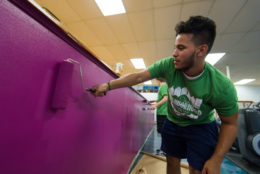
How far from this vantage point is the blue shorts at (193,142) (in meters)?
0.66

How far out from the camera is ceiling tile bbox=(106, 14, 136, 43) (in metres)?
2.31

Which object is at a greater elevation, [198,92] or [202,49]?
[202,49]

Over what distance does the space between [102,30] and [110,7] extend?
67 cm

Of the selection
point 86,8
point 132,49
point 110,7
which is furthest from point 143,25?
point 86,8

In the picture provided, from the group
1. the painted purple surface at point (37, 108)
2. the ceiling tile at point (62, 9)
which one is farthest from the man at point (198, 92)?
the ceiling tile at point (62, 9)

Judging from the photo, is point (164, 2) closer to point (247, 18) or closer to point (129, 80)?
point (247, 18)

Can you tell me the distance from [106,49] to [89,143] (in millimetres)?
3273

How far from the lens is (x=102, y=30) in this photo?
2.68 m

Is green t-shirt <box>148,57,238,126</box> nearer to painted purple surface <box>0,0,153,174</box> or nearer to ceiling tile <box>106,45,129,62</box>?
painted purple surface <box>0,0,153,174</box>

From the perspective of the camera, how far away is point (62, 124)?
1.40 ft

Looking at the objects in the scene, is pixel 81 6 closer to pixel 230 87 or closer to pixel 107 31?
pixel 107 31

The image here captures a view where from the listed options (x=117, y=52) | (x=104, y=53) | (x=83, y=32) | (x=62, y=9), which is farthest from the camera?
(x=104, y=53)

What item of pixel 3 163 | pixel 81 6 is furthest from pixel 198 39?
pixel 81 6

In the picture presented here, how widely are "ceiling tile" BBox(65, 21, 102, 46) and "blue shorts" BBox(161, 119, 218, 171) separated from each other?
2.80m
